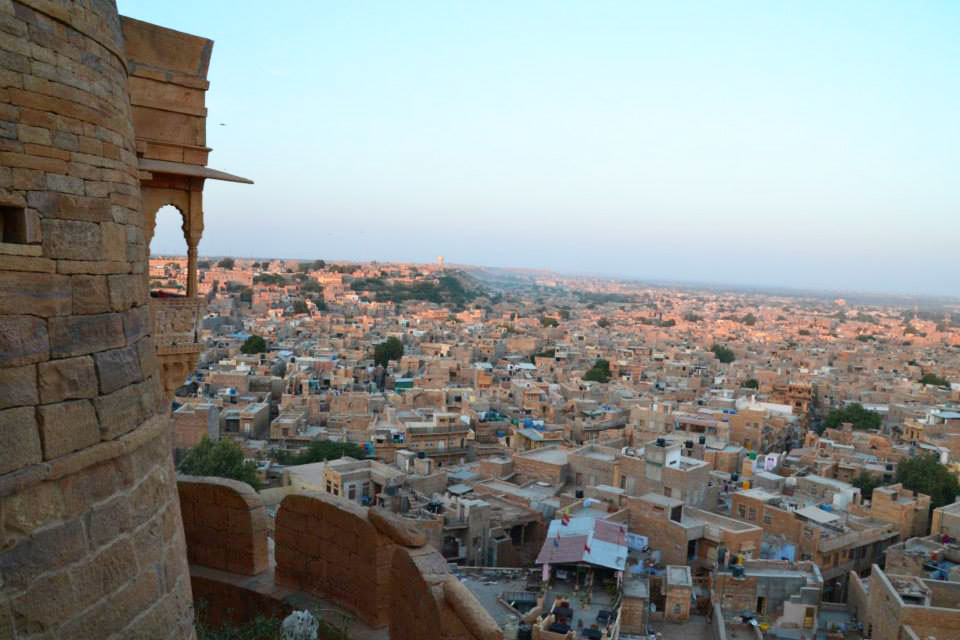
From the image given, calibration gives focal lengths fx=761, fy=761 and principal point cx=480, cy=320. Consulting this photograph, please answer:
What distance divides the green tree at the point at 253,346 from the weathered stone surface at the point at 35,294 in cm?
4443

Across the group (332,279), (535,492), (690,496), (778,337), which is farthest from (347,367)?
(332,279)

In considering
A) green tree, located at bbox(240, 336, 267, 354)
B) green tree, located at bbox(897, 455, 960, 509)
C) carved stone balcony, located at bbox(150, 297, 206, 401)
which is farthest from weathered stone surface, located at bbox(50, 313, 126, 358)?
green tree, located at bbox(240, 336, 267, 354)

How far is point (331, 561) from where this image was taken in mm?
5777

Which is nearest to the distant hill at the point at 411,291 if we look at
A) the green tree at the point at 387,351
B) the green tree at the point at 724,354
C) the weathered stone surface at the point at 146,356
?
the green tree at the point at 724,354

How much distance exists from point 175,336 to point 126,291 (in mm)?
2630

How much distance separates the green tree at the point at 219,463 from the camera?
19.5 metres

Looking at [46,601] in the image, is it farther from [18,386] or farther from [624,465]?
[624,465]

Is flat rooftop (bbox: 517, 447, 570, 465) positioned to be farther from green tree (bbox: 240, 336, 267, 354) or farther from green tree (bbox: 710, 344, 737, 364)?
green tree (bbox: 710, 344, 737, 364)

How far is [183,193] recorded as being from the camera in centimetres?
611

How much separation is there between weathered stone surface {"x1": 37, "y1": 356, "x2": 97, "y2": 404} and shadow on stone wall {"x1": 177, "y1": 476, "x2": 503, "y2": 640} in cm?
223

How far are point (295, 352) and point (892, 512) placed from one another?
33.3m

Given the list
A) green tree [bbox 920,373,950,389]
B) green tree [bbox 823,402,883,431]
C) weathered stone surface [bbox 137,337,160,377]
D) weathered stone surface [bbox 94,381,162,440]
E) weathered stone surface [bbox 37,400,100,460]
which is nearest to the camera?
weathered stone surface [bbox 37,400,100,460]

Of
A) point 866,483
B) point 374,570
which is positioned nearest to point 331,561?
point 374,570

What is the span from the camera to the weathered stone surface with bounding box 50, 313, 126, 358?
10.4ft
